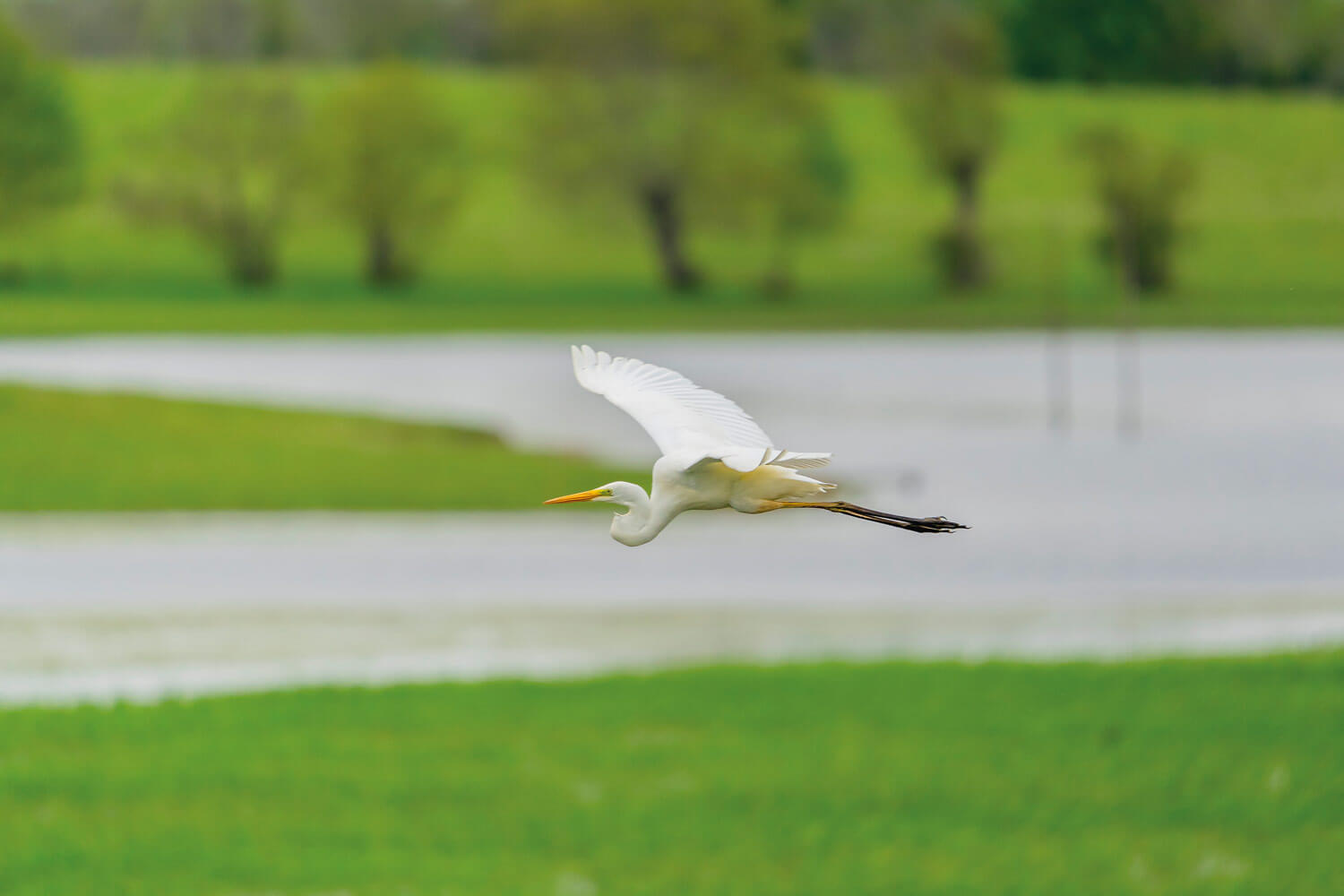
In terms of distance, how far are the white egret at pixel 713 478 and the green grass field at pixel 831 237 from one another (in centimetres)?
8042

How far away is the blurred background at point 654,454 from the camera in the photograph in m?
16.7

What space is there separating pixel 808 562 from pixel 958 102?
→ 246 feet

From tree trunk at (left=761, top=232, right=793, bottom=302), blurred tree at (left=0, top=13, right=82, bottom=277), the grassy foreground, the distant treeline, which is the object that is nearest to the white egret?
the distant treeline

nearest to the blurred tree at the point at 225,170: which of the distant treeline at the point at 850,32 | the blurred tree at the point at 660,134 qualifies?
the distant treeline at the point at 850,32

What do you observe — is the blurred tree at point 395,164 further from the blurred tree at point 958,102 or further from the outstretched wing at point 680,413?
the outstretched wing at point 680,413

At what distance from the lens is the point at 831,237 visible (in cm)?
11231

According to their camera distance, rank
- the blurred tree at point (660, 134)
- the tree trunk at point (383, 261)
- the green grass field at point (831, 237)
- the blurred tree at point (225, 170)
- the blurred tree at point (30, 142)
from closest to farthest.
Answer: the green grass field at point (831, 237) → the tree trunk at point (383, 261) → the blurred tree at point (660, 134) → the blurred tree at point (30, 142) → the blurred tree at point (225, 170)

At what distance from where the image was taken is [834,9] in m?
3.05

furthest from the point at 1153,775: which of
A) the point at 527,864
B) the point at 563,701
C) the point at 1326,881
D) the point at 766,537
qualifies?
the point at 766,537

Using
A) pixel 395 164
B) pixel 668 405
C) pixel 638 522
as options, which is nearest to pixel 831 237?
pixel 395 164

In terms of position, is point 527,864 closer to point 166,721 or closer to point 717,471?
point 166,721

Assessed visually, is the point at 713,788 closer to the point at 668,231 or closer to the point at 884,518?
the point at 884,518

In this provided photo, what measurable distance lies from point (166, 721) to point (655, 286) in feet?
262

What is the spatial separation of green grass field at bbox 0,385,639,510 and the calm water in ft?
2.44
